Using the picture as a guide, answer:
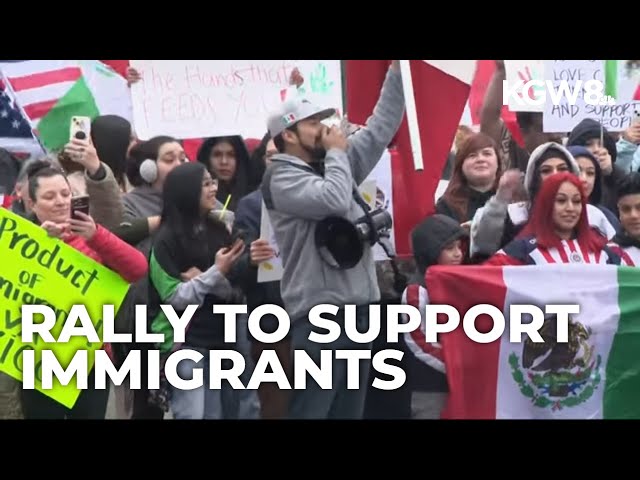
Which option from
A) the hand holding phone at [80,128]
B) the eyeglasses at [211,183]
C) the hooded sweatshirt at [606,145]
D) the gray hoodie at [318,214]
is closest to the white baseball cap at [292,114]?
the gray hoodie at [318,214]

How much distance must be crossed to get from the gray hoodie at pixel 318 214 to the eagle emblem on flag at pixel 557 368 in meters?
0.74

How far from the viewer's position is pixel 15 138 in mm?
8000

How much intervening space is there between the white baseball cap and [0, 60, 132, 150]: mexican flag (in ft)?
2.06

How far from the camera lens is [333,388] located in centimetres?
811

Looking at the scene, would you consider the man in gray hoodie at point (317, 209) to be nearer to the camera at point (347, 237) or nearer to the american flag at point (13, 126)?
the camera at point (347, 237)

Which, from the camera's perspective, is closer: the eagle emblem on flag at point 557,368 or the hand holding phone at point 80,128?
the hand holding phone at point 80,128

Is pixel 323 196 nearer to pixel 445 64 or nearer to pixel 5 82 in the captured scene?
pixel 445 64

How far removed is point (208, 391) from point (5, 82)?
1.61 m

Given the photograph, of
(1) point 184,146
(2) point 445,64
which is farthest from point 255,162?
(2) point 445,64

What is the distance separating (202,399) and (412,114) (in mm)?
1562

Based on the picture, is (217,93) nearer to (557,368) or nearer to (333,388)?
(333,388)

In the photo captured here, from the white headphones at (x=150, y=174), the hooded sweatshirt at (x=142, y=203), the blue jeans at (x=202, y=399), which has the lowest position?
A: the blue jeans at (x=202, y=399)

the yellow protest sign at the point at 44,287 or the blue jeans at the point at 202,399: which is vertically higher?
the yellow protest sign at the point at 44,287

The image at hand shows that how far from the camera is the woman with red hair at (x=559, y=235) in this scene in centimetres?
812
